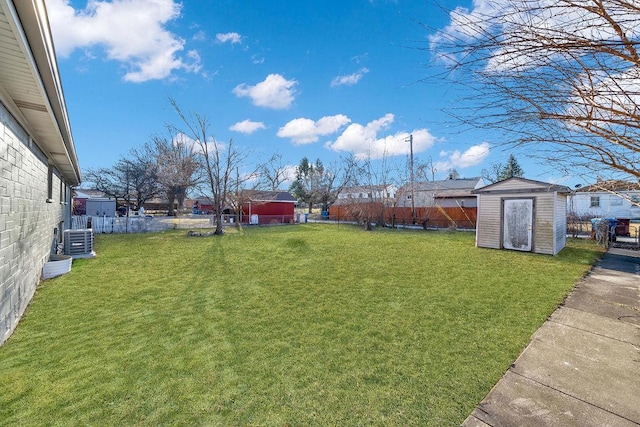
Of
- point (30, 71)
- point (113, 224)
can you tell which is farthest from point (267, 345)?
point (113, 224)

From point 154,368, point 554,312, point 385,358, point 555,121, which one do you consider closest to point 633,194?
point 555,121

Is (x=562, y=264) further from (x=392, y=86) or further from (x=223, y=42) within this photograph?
(x=223, y=42)

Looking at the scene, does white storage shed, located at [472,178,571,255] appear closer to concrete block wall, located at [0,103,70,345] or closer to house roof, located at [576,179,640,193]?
house roof, located at [576,179,640,193]

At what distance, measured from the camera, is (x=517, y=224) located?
9.69m

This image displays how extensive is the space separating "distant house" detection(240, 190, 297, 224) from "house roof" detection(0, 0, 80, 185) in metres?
17.5

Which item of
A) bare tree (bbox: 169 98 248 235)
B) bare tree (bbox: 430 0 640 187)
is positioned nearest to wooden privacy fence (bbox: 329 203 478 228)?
bare tree (bbox: 169 98 248 235)

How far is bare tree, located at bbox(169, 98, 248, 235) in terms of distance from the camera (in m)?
14.6

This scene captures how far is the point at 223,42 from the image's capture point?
30.1 ft

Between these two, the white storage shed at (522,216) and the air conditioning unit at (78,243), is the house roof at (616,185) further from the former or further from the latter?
the air conditioning unit at (78,243)

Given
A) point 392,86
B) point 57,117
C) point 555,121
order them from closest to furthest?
1. point 555,121
2. point 392,86
3. point 57,117

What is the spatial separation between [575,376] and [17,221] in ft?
21.9

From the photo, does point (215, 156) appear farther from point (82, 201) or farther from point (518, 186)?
point (82, 201)

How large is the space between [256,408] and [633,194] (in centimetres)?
308

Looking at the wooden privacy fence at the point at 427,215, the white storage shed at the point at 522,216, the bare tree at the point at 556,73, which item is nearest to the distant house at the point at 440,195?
the wooden privacy fence at the point at 427,215
